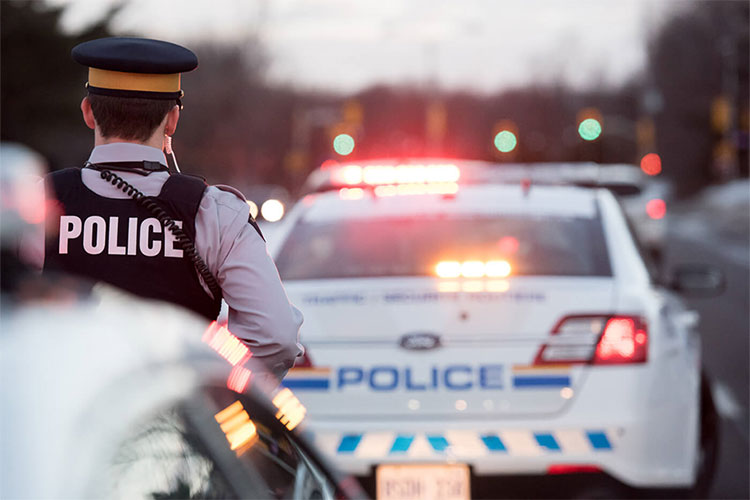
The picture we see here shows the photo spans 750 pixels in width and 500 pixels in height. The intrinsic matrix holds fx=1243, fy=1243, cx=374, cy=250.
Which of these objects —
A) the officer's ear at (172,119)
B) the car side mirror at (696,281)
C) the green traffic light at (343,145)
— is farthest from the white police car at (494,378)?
the green traffic light at (343,145)

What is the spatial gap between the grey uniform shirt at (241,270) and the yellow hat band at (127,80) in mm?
208

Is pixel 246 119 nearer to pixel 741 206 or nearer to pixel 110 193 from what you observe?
pixel 741 206

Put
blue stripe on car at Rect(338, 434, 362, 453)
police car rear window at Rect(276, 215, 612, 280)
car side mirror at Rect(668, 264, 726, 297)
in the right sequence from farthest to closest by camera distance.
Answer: car side mirror at Rect(668, 264, 726, 297) < police car rear window at Rect(276, 215, 612, 280) < blue stripe on car at Rect(338, 434, 362, 453)

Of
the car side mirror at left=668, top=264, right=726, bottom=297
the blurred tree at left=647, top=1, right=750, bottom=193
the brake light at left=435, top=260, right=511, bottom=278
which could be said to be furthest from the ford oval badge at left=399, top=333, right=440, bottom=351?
the blurred tree at left=647, top=1, right=750, bottom=193

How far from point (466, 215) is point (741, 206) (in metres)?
52.1

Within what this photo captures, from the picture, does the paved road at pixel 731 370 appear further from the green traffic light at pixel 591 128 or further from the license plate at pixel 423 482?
the green traffic light at pixel 591 128

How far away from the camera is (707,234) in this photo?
4631 centimetres

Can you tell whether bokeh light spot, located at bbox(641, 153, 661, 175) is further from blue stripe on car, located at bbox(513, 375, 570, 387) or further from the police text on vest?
the police text on vest

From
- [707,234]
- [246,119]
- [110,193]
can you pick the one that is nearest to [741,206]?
[707,234]

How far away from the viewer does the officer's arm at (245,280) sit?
9.36 ft

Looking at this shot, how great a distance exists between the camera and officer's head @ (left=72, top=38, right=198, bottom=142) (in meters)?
2.91

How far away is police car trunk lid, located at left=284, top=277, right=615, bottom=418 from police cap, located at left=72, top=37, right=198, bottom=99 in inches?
Answer: 76.5

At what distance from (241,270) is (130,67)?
0.54 metres

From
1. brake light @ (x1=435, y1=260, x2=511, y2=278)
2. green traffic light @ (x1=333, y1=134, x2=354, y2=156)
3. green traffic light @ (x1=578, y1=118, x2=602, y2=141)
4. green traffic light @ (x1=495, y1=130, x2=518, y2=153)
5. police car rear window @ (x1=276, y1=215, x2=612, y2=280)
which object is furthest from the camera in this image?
green traffic light @ (x1=495, y1=130, x2=518, y2=153)
